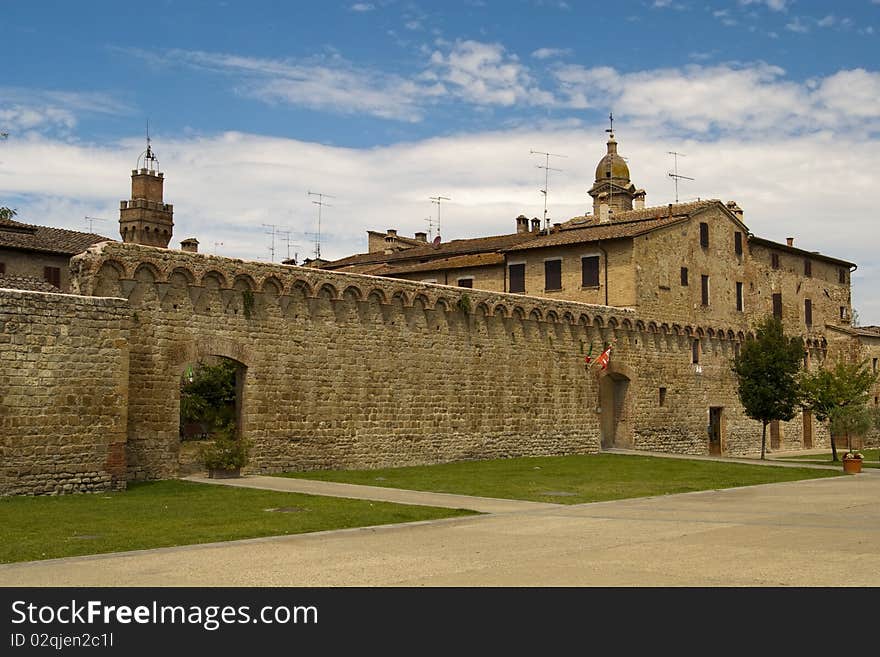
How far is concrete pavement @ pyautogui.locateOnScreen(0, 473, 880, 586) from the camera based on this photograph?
9.86 m

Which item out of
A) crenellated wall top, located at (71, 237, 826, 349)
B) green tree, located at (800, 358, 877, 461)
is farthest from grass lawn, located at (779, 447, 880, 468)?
crenellated wall top, located at (71, 237, 826, 349)

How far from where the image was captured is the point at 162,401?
22.9m

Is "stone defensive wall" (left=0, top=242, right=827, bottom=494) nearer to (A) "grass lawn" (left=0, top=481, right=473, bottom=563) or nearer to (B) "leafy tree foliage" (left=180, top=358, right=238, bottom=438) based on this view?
(A) "grass lawn" (left=0, top=481, right=473, bottom=563)

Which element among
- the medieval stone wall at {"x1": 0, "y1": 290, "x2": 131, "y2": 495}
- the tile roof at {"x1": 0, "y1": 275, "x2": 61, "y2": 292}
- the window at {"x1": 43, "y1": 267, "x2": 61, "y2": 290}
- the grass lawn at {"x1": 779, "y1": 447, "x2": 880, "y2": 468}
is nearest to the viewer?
the medieval stone wall at {"x1": 0, "y1": 290, "x2": 131, "y2": 495}

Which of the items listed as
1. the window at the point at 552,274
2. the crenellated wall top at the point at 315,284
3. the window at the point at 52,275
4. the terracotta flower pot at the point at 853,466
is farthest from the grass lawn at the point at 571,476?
the window at the point at 52,275

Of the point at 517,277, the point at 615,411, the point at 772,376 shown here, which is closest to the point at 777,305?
the point at 772,376

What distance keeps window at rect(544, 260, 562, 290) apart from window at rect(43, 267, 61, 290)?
Answer: 69.8 feet

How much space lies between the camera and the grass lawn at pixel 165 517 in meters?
12.9

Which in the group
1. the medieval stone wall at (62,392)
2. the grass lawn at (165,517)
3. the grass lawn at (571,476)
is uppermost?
the medieval stone wall at (62,392)

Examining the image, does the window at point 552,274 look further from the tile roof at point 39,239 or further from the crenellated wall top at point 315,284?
the tile roof at point 39,239

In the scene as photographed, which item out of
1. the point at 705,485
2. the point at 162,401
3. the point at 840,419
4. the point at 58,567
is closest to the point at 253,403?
the point at 162,401

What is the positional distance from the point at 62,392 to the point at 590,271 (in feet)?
78.9

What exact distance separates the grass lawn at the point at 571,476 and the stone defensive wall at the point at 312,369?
134 cm

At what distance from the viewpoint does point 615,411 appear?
38.2m
